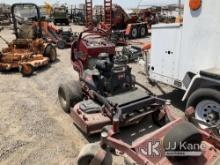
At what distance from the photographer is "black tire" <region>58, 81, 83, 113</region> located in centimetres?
559

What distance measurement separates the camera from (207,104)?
4848 mm

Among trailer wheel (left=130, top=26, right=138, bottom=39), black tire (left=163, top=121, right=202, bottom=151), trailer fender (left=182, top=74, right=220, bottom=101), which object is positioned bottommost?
black tire (left=163, top=121, right=202, bottom=151)

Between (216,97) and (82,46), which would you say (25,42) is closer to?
(82,46)

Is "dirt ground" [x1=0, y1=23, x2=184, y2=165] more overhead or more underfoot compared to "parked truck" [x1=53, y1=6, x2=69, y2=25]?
more underfoot

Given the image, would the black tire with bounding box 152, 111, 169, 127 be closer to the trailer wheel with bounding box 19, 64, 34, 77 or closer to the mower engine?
the mower engine

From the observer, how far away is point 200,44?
17.0 feet

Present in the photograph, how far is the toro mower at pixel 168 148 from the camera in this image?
9.88 feet

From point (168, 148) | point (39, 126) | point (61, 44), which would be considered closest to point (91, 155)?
point (168, 148)

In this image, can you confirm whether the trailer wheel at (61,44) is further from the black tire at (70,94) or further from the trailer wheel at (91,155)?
the trailer wheel at (91,155)

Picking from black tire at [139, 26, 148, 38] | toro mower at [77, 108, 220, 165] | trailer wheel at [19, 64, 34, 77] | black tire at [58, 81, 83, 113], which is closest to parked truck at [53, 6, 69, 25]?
black tire at [139, 26, 148, 38]

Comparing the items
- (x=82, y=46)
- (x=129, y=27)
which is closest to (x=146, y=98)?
(x=82, y=46)

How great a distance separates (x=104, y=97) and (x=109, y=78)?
0.40 m

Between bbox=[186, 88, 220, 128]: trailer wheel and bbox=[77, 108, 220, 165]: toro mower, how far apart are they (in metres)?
1.18

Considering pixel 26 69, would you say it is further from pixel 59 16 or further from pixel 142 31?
pixel 59 16
